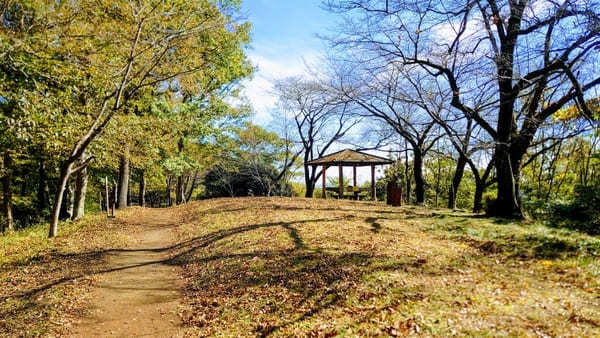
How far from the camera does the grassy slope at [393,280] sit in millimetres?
4746

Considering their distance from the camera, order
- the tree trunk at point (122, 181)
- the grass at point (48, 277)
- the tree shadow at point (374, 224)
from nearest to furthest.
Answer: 1. the grass at point (48, 277)
2. the tree shadow at point (374, 224)
3. the tree trunk at point (122, 181)

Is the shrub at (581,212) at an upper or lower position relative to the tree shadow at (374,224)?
upper

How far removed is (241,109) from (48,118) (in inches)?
729

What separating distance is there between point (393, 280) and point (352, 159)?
16091 millimetres

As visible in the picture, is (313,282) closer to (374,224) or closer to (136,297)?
(136,297)

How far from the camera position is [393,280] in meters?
6.08

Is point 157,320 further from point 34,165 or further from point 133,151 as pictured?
point 34,165

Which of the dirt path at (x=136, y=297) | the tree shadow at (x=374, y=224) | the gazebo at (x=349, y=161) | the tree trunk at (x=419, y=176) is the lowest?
the dirt path at (x=136, y=297)

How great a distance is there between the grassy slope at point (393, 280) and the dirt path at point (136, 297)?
383 mm

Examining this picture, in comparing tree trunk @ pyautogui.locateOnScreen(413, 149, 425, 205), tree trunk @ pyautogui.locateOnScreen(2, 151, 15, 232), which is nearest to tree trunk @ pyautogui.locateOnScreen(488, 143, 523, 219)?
tree trunk @ pyautogui.locateOnScreen(413, 149, 425, 205)

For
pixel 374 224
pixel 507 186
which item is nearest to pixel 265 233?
pixel 374 224

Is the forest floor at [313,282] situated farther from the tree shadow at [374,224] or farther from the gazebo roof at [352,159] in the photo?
the gazebo roof at [352,159]

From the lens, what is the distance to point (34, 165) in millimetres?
21938

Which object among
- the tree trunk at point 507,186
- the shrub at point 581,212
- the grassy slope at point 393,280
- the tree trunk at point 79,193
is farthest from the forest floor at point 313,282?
the tree trunk at point 79,193
